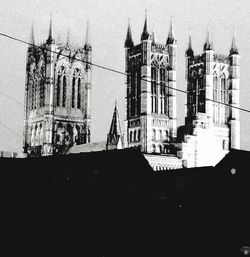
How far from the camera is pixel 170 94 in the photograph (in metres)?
108

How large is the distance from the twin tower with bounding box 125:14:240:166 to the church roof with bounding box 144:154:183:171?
1521mm

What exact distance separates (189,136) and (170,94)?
857 centimetres

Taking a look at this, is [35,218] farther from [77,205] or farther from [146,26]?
[146,26]

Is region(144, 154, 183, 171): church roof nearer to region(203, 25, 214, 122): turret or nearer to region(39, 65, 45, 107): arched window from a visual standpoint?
region(203, 25, 214, 122): turret

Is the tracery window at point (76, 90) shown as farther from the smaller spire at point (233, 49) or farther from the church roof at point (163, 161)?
the smaller spire at point (233, 49)

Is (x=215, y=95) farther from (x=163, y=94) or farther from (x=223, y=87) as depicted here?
(x=163, y=94)

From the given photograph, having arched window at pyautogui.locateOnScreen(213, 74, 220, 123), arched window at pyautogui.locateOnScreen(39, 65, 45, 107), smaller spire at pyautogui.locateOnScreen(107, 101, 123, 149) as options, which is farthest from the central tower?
arched window at pyautogui.locateOnScreen(39, 65, 45, 107)

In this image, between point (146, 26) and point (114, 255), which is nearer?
point (114, 255)

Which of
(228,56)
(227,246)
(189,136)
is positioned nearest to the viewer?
(227,246)

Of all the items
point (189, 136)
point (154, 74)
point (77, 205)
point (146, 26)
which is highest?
point (146, 26)

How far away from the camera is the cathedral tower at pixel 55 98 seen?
11475cm

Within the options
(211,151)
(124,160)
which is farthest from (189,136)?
(124,160)

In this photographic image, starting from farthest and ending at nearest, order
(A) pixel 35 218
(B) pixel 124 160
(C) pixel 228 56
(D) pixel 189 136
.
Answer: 1. (C) pixel 228 56
2. (D) pixel 189 136
3. (B) pixel 124 160
4. (A) pixel 35 218

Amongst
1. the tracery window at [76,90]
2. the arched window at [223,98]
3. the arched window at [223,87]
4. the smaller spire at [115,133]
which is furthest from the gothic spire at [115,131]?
the arched window at [223,87]
